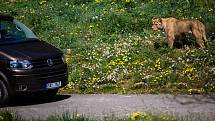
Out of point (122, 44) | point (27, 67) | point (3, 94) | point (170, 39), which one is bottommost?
point (3, 94)

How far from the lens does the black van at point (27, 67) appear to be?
12016 millimetres

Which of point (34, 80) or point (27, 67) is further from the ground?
point (27, 67)

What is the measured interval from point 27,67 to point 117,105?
200cm

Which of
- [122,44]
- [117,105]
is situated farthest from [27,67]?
[122,44]

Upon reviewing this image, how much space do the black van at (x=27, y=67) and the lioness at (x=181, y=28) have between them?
543cm

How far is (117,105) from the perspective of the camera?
12.2 meters

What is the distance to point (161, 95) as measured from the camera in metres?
13.2

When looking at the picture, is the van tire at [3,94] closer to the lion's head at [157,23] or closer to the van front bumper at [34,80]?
the van front bumper at [34,80]

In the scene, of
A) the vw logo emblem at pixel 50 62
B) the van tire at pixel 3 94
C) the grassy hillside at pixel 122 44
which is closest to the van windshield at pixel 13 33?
the vw logo emblem at pixel 50 62

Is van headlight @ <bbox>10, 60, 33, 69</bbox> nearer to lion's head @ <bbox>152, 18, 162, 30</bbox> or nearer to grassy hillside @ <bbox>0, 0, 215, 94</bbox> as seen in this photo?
grassy hillside @ <bbox>0, 0, 215, 94</bbox>

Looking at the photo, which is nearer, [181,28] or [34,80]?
[34,80]

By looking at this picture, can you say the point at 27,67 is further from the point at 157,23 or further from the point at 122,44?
the point at 157,23

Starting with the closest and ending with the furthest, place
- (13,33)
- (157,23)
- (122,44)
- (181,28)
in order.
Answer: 1. (13,33)
2. (181,28)
3. (157,23)
4. (122,44)

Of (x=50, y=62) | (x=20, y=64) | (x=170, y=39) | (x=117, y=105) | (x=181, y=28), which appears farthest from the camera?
(x=170, y=39)
